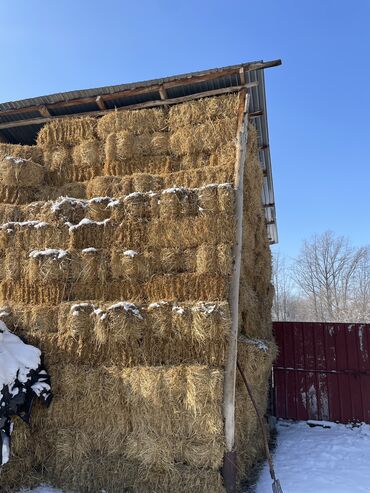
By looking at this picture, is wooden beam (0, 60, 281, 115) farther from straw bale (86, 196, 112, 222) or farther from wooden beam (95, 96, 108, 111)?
straw bale (86, 196, 112, 222)

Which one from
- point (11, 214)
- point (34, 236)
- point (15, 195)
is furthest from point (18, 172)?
point (34, 236)

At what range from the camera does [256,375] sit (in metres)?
5.80

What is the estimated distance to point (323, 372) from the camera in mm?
8281

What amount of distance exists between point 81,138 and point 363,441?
742cm

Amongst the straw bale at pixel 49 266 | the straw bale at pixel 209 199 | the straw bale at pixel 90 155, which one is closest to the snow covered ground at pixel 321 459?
the straw bale at pixel 209 199

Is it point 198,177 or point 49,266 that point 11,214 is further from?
point 198,177

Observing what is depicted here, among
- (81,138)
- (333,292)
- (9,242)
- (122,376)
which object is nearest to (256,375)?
(122,376)

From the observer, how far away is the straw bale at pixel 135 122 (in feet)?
21.4

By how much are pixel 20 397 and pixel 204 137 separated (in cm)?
458

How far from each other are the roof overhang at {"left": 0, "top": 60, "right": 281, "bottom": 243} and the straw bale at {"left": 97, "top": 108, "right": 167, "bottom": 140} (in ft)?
1.00

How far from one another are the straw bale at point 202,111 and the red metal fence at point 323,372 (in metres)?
5.04

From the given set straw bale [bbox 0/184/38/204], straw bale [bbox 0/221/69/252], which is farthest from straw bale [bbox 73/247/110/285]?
straw bale [bbox 0/184/38/204]

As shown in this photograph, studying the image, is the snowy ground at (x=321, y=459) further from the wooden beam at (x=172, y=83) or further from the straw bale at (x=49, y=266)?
the wooden beam at (x=172, y=83)

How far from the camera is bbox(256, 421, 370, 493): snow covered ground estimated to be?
4941 millimetres
